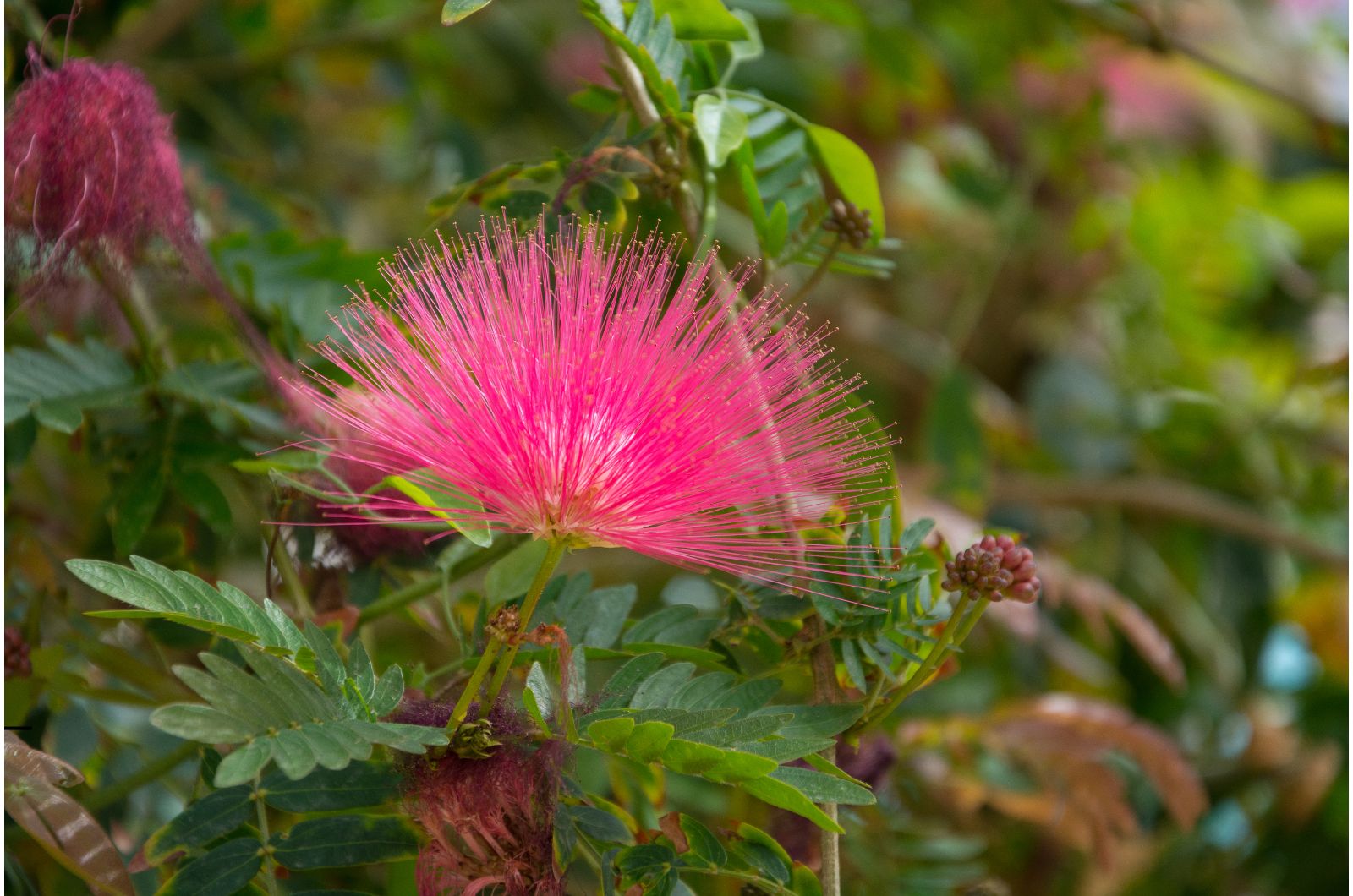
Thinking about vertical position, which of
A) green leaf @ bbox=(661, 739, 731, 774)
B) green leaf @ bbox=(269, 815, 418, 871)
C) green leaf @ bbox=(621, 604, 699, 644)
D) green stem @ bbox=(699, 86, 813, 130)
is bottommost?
green leaf @ bbox=(269, 815, 418, 871)

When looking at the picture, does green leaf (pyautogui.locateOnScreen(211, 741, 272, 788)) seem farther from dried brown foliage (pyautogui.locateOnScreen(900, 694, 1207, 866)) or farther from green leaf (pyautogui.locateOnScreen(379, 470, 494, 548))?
dried brown foliage (pyautogui.locateOnScreen(900, 694, 1207, 866))

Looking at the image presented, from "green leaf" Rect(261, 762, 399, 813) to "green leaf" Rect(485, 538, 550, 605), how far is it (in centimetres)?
14

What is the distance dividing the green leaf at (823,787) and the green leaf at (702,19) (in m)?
0.56

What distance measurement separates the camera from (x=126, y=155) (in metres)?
0.92

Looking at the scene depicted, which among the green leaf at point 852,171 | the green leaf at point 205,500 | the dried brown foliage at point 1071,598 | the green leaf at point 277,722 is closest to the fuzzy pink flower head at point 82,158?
the green leaf at point 205,500

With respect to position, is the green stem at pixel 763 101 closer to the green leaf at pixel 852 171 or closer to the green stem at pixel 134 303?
the green leaf at pixel 852 171

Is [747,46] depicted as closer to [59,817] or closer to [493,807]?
[493,807]

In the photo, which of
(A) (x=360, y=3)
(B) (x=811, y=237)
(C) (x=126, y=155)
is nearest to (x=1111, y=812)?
(B) (x=811, y=237)

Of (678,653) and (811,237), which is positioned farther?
(811,237)

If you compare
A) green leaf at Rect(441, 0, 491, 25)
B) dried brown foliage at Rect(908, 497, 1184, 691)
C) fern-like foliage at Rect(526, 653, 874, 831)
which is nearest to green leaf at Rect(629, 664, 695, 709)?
fern-like foliage at Rect(526, 653, 874, 831)

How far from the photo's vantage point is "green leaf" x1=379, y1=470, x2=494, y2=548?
0.74m

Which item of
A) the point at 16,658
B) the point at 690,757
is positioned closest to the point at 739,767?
the point at 690,757

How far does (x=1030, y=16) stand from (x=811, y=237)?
1130mm

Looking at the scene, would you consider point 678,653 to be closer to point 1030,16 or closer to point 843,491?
point 843,491
